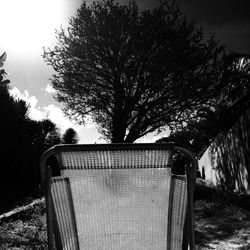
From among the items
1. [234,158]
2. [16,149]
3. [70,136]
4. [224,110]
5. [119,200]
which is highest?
[70,136]

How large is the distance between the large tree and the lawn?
1085 cm

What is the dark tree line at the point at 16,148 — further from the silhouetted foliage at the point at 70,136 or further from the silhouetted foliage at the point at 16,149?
the silhouetted foliage at the point at 70,136

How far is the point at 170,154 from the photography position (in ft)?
6.98

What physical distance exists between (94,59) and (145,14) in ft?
12.2

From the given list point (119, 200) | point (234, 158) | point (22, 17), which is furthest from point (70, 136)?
point (119, 200)

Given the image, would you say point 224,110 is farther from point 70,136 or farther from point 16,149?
point 70,136

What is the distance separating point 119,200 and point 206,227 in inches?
206

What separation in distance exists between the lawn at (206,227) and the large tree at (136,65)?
10.8 meters

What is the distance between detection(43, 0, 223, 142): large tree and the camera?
19656 millimetres

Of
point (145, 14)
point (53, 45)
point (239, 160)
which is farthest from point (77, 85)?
point (239, 160)

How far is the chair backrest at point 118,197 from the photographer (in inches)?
83.7

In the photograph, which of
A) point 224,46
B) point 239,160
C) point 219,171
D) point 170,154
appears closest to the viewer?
point 170,154

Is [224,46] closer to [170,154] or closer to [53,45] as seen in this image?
[53,45]

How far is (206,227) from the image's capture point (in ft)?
23.0
